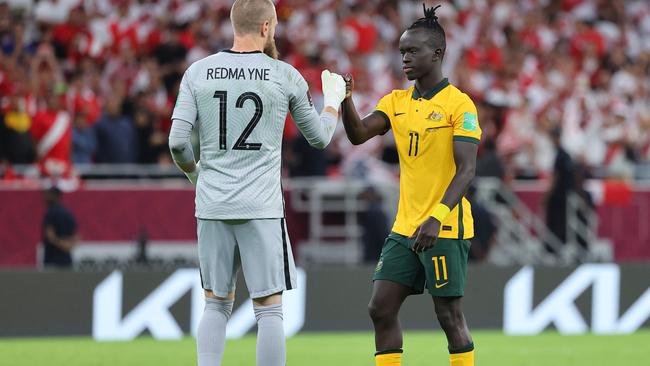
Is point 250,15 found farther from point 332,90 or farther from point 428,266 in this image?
point 428,266

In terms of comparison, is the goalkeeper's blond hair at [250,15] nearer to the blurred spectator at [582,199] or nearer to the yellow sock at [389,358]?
the yellow sock at [389,358]

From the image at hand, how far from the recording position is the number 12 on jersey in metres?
6.89

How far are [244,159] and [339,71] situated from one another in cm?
1123

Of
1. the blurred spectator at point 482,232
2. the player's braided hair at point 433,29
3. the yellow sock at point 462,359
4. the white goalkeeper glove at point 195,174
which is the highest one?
the player's braided hair at point 433,29

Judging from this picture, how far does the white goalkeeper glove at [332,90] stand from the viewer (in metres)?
7.23

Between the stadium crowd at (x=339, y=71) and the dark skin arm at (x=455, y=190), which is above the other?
the stadium crowd at (x=339, y=71)

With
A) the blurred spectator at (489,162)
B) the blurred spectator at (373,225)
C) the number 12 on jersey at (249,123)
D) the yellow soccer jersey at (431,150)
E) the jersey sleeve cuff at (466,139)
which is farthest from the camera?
the blurred spectator at (489,162)

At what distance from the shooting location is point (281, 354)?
6961 millimetres

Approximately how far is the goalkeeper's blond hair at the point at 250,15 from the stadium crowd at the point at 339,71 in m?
8.46

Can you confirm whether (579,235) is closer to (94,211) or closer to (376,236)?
(376,236)

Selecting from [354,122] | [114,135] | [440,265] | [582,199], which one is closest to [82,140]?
[114,135]

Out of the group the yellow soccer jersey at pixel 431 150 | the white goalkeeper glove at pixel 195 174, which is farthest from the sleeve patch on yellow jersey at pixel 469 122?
the white goalkeeper glove at pixel 195 174

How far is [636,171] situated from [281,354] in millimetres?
12100

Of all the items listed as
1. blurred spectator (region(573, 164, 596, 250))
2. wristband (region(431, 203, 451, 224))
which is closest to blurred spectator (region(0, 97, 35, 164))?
blurred spectator (region(573, 164, 596, 250))
